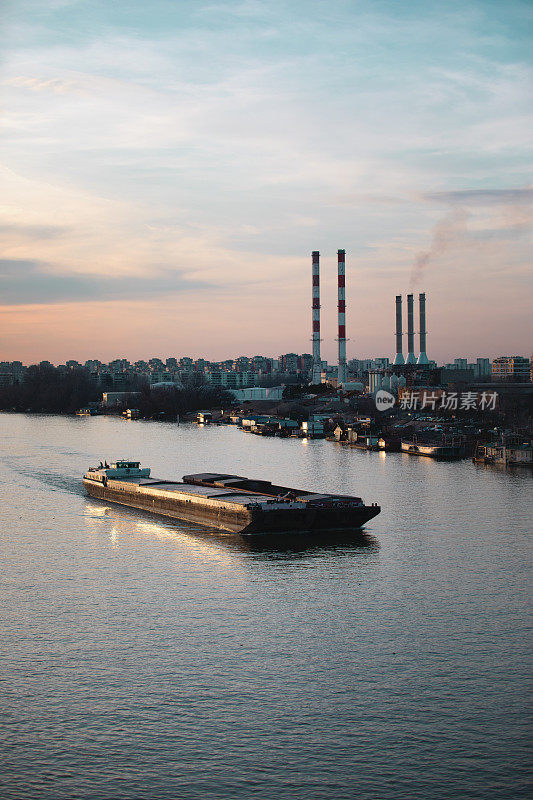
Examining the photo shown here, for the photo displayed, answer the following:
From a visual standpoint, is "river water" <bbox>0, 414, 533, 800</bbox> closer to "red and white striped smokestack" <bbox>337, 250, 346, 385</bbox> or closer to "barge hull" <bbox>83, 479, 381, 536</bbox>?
"barge hull" <bbox>83, 479, 381, 536</bbox>

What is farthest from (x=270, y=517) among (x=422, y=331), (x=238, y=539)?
(x=422, y=331)

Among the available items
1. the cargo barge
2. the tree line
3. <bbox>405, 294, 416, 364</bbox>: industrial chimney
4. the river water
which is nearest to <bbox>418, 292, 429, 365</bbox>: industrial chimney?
<bbox>405, 294, 416, 364</bbox>: industrial chimney

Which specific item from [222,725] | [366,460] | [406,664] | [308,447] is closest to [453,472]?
[366,460]

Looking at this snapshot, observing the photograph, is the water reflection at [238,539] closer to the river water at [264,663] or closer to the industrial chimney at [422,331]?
the river water at [264,663]

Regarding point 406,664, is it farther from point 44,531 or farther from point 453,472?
point 453,472

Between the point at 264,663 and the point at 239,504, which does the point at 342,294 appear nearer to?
the point at 239,504

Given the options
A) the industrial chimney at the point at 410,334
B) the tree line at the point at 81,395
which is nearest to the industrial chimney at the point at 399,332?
the industrial chimney at the point at 410,334
